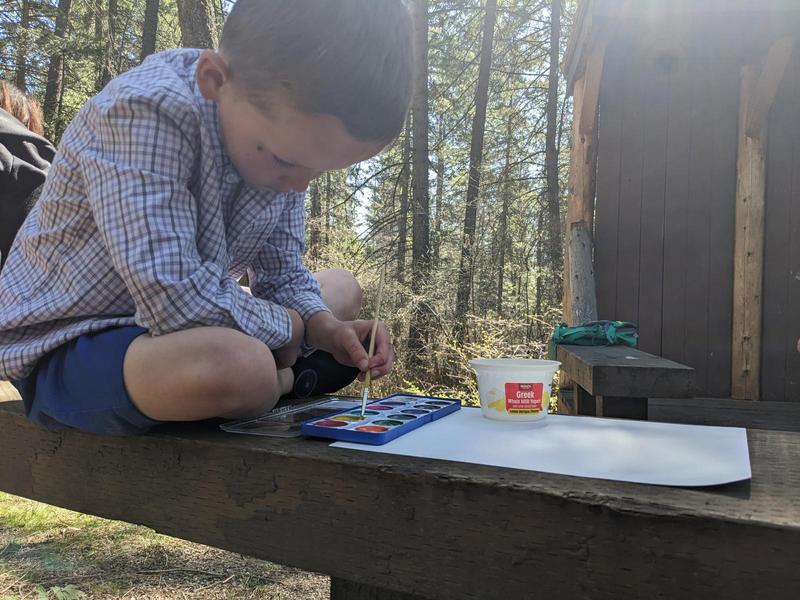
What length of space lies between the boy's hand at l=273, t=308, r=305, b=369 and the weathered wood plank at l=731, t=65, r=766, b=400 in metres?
3.73

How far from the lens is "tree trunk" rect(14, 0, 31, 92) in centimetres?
846

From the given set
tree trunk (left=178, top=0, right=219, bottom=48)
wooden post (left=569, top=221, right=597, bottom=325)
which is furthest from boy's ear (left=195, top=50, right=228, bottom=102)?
tree trunk (left=178, top=0, right=219, bottom=48)

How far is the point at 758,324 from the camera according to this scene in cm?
413

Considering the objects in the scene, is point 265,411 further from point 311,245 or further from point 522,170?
point 522,170

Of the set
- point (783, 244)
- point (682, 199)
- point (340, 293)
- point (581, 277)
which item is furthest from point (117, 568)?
point (783, 244)

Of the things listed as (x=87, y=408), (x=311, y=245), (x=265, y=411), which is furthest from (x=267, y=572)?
(x=311, y=245)

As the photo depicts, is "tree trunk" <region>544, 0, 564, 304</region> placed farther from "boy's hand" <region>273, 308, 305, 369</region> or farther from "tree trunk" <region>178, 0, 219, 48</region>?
"boy's hand" <region>273, 308, 305, 369</region>

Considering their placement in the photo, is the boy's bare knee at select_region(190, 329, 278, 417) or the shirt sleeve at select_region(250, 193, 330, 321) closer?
the boy's bare knee at select_region(190, 329, 278, 417)

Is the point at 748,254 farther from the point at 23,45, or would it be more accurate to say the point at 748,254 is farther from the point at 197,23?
the point at 23,45

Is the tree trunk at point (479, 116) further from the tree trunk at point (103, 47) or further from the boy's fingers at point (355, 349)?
the boy's fingers at point (355, 349)

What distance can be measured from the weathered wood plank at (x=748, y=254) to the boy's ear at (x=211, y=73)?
4.01 metres

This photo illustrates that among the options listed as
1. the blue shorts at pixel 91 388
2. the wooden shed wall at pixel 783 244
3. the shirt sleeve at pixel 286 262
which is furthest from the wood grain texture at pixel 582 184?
the blue shorts at pixel 91 388

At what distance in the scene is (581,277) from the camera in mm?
4203

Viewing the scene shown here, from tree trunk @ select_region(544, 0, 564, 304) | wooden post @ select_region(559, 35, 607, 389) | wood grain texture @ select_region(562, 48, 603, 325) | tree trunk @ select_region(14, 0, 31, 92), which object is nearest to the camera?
wooden post @ select_region(559, 35, 607, 389)
